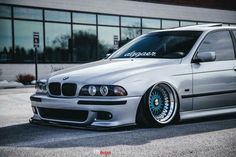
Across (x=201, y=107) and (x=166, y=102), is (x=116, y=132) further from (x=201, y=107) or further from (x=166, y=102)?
(x=201, y=107)

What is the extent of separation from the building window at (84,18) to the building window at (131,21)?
237 cm

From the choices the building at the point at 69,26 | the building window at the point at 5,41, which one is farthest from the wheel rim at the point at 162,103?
the building window at the point at 5,41

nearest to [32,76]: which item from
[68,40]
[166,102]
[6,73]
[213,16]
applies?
[6,73]

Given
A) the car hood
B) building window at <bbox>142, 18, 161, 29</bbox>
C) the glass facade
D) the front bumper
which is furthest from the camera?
building window at <bbox>142, 18, 161, 29</bbox>

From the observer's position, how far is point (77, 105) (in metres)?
5.91

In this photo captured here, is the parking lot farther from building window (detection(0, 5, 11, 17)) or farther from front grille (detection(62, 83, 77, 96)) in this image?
building window (detection(0, 5, 11, 17))

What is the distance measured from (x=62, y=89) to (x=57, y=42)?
20.6 m

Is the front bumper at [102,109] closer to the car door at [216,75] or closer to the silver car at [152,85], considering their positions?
the silver car at [152,85]

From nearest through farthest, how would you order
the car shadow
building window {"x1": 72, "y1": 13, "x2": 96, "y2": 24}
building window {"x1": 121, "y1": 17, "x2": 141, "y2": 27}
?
1. the car shadow
2. building window {"x1": 72, "y1": 13, "x2": 96, "y2": 24}
3. building window {"x1": 121, "y1": 17, "x2": 141, "y2": 27}

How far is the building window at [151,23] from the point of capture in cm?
3083

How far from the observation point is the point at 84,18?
27.8m

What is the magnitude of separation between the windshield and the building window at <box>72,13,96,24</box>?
65.7ft

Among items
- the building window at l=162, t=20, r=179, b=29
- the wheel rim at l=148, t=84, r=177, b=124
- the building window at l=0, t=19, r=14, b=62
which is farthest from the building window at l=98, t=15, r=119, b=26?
the wheel rim at l=148, t=84, r=177, b=124

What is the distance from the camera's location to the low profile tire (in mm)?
6023
